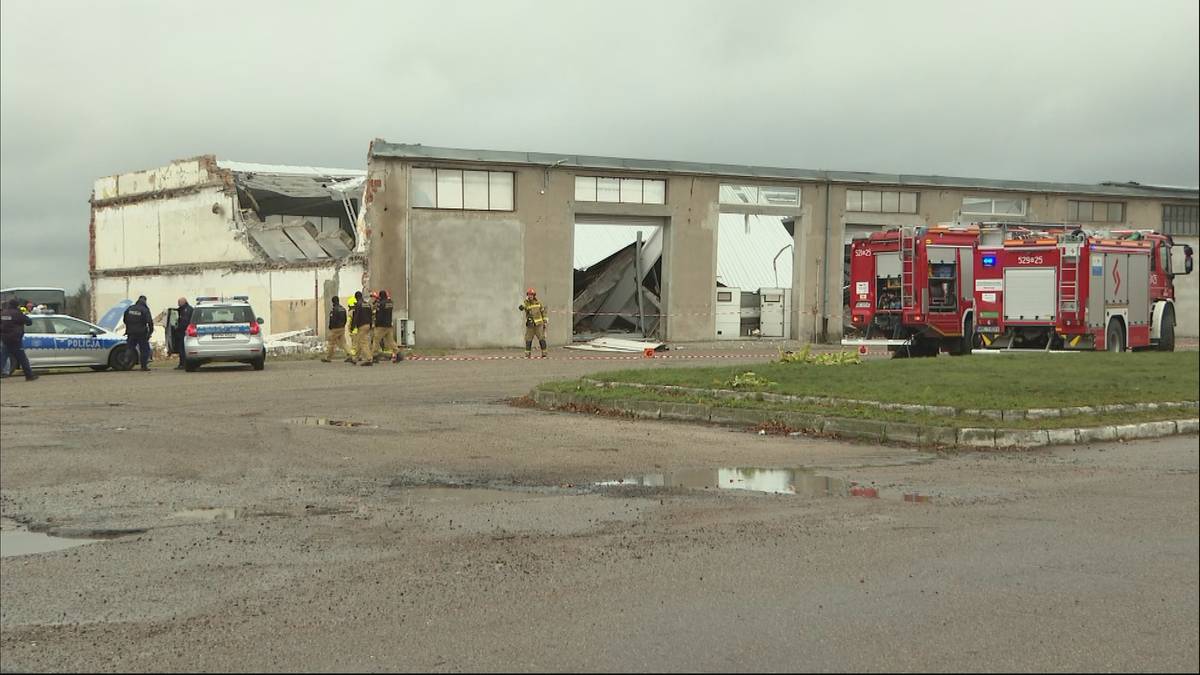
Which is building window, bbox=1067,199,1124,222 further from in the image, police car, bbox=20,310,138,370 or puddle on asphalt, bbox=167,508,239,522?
puddle on asphalt, bbox=167,508,239,522

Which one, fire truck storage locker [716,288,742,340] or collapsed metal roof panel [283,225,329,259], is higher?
collapsed metal roof panel [283,225,329,259]

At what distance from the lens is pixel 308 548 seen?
24.8 feet

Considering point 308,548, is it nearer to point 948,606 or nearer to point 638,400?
point 948,606

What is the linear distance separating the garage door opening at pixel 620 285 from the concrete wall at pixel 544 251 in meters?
6.71

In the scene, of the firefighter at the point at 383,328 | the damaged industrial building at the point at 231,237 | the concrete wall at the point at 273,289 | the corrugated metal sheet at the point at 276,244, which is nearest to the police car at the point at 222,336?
the firefighter at the point at 383,328

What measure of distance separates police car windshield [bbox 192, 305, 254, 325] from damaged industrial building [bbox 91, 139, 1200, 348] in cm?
822

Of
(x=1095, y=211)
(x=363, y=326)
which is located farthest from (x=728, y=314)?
(x=363, y=326)

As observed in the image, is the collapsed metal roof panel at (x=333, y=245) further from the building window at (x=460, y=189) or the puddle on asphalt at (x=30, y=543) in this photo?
the puddle on asphalt at (x=30, y=543)

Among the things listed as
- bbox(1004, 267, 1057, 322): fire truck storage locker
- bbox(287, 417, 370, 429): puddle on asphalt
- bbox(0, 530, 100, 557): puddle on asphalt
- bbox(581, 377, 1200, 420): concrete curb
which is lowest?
bbox(0, 530, 100, 557): puddle on asphalt

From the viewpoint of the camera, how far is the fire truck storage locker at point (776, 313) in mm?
40719

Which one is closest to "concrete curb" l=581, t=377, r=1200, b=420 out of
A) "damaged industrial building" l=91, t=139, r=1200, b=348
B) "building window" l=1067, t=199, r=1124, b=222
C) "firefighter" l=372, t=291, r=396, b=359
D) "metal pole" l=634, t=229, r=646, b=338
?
"firefighter" l=372, t=291, r=396, b=359

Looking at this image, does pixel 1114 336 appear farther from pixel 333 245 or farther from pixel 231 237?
pixel 333 245

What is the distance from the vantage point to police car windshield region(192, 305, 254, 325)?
25984mm

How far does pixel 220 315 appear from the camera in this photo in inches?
1027
